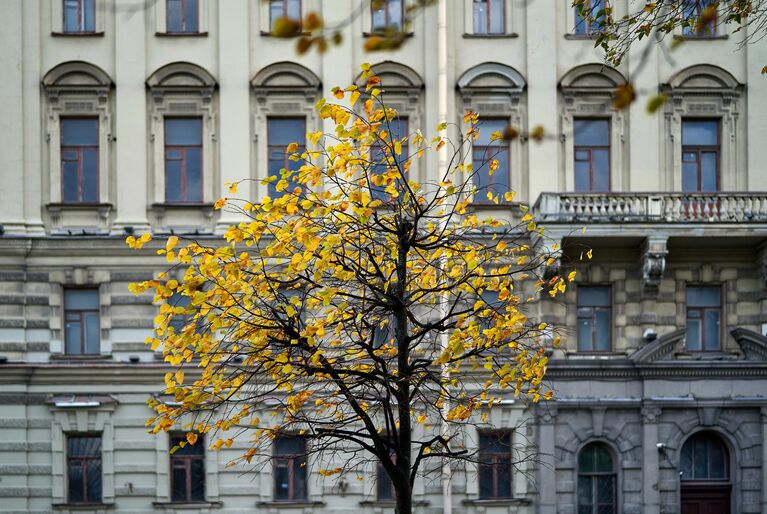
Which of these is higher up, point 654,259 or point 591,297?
point 654,259

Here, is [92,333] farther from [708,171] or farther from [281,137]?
[708,171]

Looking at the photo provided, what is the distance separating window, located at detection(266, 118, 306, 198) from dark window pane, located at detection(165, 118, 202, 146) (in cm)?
162

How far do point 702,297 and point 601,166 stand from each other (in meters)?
3.80

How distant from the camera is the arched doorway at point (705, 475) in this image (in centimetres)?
2762

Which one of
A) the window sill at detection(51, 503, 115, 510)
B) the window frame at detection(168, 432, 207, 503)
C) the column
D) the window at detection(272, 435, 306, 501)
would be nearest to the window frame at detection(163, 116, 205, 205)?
the window frame at detection(168, 432, 207, 503)

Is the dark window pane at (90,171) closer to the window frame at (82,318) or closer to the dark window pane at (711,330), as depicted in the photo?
the window frame at (82,318)

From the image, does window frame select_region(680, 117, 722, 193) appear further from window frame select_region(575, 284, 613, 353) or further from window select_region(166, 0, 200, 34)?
window select_region(166, 0, 200, 34)

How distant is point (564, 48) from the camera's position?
92.6 feet

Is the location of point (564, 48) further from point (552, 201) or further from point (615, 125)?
point (552, 201)

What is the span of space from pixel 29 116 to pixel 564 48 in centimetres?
1237

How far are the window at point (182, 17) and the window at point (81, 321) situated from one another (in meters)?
6.36

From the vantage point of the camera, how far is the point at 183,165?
28.0 meters

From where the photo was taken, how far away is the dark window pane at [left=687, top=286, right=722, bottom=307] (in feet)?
92.0

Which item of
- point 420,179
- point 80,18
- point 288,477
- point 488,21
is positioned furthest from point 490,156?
point 80,18
